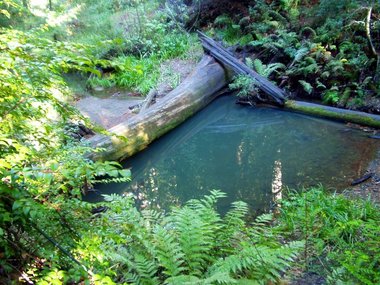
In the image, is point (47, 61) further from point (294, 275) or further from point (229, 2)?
point (229, 2)

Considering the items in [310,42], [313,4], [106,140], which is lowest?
[106,140]

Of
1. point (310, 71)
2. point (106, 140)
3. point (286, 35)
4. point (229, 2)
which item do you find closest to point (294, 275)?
point (106, 140)

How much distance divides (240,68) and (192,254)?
7779 millimetres

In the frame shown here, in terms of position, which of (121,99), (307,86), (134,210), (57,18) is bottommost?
(134,210)

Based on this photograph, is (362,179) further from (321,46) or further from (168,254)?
(321,46)

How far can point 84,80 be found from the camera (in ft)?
39.7

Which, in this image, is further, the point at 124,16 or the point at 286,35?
the point at 124,16

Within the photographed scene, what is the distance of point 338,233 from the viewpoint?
Result: 3.82m

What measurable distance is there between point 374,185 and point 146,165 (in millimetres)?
4338

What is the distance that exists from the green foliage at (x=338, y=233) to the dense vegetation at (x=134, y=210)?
0.02 m

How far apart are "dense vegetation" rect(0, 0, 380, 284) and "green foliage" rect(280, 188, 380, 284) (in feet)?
0.05

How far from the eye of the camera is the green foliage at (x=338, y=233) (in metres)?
2.92

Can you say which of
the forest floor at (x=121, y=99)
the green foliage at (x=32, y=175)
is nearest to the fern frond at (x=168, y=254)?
the green foliage at (x=32, y=175)

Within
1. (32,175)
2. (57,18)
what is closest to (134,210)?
(57,18)
